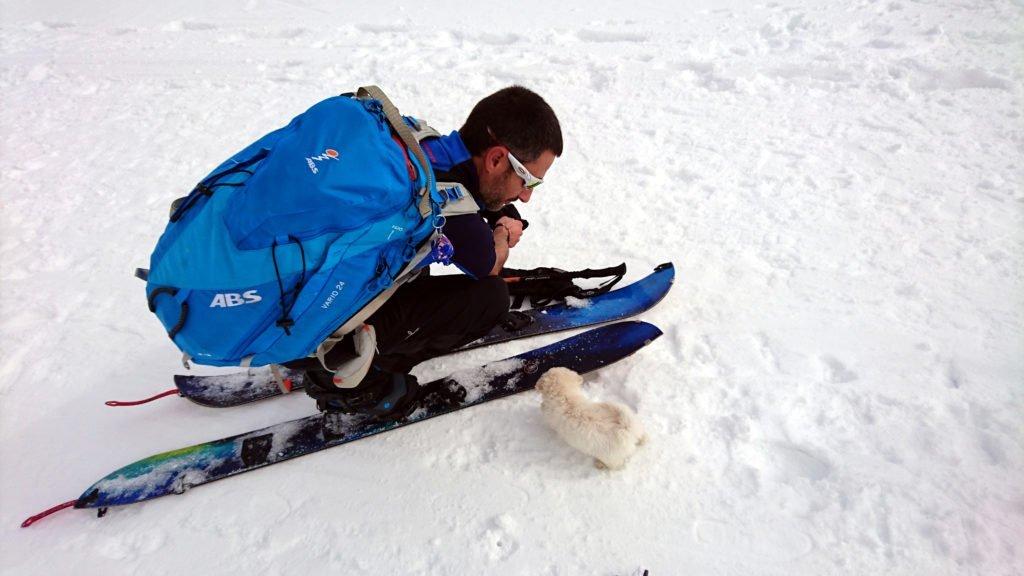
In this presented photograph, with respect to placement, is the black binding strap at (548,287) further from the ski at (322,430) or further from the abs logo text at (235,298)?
the abs logo text at (235,298)

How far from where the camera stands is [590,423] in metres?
2.36

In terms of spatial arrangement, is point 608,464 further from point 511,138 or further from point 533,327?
point 511,138

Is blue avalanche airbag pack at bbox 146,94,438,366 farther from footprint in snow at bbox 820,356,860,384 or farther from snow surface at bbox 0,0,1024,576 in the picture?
footprint in snow at bbox 820,356,860,384

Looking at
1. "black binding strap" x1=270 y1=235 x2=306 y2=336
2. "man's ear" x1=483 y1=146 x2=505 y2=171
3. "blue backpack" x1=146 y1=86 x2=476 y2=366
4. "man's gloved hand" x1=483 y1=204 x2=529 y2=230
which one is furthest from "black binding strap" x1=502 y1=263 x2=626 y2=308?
"black binding strap" x1=270 y1=235 x2=306 y2=336

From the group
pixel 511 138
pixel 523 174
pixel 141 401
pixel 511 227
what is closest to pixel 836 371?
A: pixel 511 227

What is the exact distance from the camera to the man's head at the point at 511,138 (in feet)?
7.20

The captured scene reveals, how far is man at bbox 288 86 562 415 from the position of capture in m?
2.20

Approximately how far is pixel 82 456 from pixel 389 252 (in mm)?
2059

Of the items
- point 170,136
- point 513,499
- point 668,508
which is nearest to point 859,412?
point 668,508

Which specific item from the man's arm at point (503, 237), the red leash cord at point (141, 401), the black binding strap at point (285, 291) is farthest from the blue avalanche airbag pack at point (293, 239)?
the red leash cord at point (141, 401)

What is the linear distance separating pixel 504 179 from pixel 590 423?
1.08 meters

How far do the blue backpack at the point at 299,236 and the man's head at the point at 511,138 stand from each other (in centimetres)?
23

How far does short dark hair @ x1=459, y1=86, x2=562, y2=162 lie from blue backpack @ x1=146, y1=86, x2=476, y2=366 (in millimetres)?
280

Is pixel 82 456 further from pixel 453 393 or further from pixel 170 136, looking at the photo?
pixel 170 136
